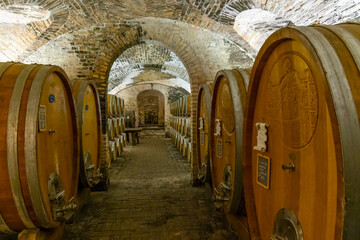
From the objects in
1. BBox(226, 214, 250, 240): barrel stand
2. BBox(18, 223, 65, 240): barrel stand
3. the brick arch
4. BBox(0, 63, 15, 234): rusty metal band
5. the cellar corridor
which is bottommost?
the cellar corridor

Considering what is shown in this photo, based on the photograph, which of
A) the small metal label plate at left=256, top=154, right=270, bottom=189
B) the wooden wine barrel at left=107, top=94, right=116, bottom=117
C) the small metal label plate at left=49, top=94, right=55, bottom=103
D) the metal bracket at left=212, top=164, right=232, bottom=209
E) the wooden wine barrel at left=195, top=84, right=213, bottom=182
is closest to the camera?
the small metal label plate at left=256, top=154, right=270, bottom=189

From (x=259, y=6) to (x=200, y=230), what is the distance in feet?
10.8

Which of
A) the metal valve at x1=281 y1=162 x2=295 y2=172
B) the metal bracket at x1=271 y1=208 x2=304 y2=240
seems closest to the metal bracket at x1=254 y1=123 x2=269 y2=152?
the metal valve at x1=281 y1=162 x2=295 y2=172

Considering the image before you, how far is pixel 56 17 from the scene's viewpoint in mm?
3928

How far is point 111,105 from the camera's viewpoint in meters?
6.79

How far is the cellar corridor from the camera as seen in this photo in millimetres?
2803

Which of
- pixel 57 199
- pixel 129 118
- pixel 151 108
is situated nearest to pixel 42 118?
pixel 57 199

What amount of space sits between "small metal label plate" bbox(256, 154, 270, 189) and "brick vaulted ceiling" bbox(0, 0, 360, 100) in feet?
8.79

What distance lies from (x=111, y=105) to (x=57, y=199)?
5.09m

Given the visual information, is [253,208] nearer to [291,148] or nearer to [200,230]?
[291,148]

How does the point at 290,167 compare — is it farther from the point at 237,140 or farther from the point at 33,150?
the point at 33,150

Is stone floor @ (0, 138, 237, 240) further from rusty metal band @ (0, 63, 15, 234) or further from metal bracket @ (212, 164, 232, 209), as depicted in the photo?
rusty metal band @ (0, 63, 15, 234)

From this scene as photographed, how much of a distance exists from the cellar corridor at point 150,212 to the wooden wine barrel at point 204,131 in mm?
588

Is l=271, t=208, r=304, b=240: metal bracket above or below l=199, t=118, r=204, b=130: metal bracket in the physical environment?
below
